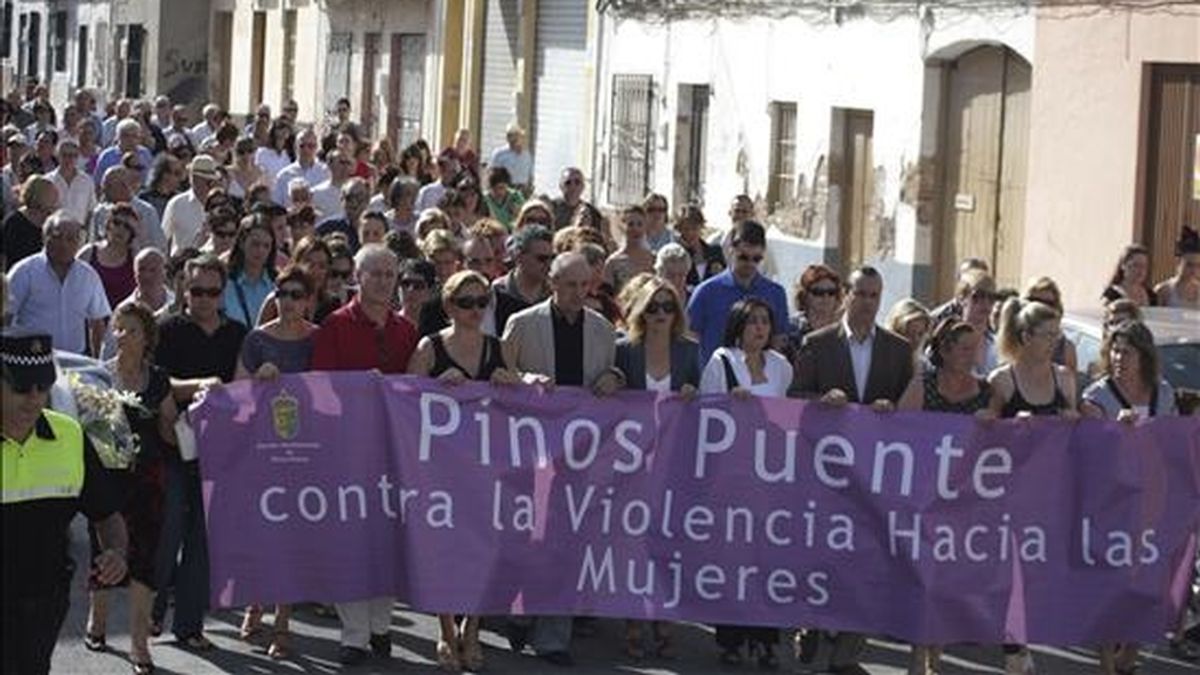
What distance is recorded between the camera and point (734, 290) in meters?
15.4

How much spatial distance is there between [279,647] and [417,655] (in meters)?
0.61

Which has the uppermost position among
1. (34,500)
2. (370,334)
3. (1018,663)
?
(370,334)

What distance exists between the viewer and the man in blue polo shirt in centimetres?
1525

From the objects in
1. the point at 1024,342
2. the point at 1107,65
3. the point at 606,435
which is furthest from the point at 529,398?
the point at 1107,65

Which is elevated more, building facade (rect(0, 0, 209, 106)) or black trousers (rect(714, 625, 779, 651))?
building facade (rect(0, 0, 209, 106))

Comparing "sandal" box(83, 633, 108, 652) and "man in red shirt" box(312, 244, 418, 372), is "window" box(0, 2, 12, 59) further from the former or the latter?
"sandal" box(83, 633, 108, 652)

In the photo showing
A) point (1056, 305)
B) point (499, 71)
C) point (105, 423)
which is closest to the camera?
point (105, 423)

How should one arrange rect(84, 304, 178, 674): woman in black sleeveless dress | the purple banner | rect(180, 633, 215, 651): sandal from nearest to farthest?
rect(84, 304, 178, 674): woman in black sleeveless dress → the purple banner → rect(180, 633, 215, 651): sandal

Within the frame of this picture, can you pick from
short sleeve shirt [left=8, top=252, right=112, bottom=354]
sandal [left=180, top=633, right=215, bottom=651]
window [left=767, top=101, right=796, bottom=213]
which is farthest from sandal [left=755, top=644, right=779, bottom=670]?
window [left=767, top=101, right=796, bottom=213]

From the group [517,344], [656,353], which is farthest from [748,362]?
[517,344]

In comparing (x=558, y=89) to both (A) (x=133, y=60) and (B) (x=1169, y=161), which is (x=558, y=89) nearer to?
(B) (x=1169, y=161)

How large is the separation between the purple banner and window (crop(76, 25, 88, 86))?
52.3 meters

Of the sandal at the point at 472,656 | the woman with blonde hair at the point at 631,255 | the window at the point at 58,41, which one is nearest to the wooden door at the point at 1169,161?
the woman with blonde hair at the point at 631,255

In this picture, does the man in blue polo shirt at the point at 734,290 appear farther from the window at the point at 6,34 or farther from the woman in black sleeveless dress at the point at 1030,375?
the window at the point at 6,34
